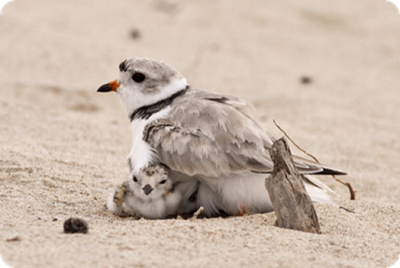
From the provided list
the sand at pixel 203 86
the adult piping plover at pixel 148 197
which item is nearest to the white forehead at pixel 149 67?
the adult piping plover at pixel 148 197

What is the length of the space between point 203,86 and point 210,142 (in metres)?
4.31

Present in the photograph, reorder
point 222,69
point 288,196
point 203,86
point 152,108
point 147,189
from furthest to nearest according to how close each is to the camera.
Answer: point 222,69, point 203,86, point 152,108, point 147,189, point 288,196

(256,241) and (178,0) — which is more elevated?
(178,0)

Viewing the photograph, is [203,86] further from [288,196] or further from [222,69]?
[288,196]

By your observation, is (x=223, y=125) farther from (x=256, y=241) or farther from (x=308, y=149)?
(x=308, y=149)

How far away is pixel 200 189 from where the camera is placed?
3475 millimetres

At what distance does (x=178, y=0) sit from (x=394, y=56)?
4.68m

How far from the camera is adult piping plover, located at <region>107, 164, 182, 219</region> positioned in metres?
3.29

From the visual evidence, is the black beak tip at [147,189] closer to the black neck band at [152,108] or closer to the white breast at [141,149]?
the white breast at [141,149]

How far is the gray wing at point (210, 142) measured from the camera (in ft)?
10.7

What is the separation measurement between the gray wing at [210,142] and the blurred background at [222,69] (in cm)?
129

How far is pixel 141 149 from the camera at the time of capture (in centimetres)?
343

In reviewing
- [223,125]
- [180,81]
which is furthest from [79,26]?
[223,125]

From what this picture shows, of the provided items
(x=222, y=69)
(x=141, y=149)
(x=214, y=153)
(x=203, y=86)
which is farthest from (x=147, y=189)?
(x=222, y=69)
